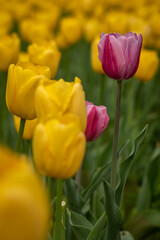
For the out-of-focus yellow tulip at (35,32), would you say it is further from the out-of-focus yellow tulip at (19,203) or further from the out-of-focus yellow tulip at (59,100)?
the out-of-focus yellow tulip at (19,203)

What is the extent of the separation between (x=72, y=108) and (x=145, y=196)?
0.86 m

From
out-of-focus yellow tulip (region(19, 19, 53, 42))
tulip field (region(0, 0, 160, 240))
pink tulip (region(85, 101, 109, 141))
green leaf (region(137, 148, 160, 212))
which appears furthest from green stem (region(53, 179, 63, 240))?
out-of-focus yellow tulip (region(19, 19, 53, 42))

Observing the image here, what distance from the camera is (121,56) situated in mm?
937

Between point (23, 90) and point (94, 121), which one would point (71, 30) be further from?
point (23, 90)

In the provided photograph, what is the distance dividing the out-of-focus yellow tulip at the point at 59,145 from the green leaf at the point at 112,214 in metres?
0.23

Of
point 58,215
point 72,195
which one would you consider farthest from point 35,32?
point 58,215

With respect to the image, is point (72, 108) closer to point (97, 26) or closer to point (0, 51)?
point (0, 51)

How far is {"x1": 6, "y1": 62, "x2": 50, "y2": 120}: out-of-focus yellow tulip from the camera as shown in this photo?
0.81 metres

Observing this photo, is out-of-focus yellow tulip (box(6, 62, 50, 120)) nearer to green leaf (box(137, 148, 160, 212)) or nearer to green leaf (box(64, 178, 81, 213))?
green leaf (box(64, 178, 81, 213))

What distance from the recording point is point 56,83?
27.6 inches

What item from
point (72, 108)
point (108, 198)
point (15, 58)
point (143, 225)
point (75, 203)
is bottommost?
point (143, 225)

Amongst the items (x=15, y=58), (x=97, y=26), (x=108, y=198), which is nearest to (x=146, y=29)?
(x=97, y=26)

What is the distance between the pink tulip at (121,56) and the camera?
0.93 metres

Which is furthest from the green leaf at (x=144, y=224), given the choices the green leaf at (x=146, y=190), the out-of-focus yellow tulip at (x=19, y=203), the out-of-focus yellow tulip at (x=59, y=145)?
the out-of-focus yellow tulip at (x=19, y=203)
